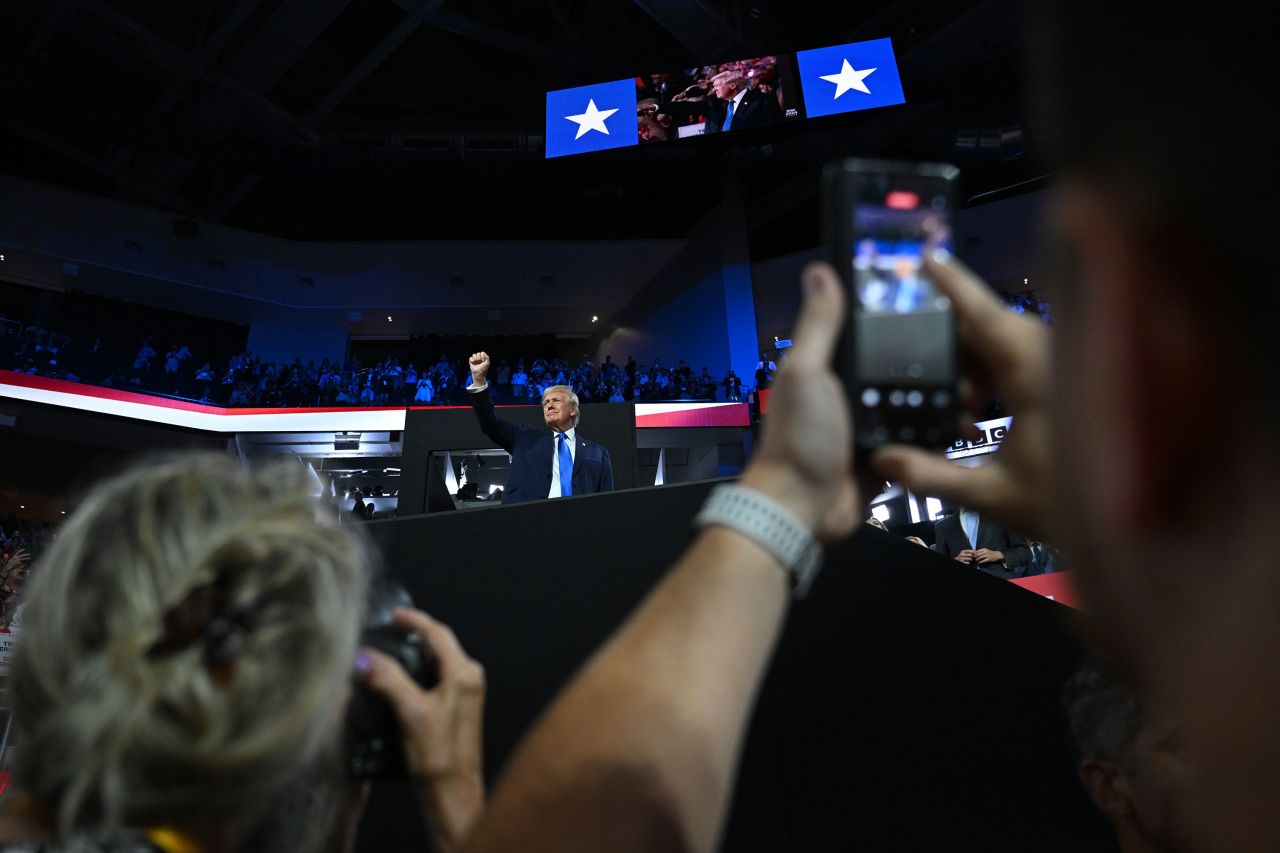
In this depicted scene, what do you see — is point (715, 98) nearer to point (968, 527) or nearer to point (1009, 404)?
point (968, 527)

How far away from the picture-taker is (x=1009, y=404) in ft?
1.78

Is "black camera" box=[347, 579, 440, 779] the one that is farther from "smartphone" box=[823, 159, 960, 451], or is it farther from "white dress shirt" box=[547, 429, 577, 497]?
"white dress shirt" box=[547, 429, 577, 497]

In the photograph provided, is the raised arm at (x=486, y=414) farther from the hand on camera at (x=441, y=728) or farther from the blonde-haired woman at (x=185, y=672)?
the blonde-haired woman at (x=185, y=672)

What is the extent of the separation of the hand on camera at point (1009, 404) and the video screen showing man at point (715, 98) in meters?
11.4

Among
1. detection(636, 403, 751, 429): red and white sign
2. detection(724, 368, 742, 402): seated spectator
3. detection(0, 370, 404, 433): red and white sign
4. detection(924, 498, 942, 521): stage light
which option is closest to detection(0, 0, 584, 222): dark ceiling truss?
detection(0, 370, 404, 433): red and white sign

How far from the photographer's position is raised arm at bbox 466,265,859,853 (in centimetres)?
41

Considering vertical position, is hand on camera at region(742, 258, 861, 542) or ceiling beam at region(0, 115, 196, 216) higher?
ceiling beam at region(0, 115, 196, 216)

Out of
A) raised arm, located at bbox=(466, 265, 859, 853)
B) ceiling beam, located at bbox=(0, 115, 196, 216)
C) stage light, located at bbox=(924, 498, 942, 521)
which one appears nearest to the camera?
raised arm, located at bbox=(466, 265, 859, 853)

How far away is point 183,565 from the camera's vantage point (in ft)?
1.70

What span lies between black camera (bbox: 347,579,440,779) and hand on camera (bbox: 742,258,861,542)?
40cm

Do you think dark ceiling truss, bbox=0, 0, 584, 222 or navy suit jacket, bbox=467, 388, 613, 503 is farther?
dark ceiling truss, bbox=0, 0, 584, 222

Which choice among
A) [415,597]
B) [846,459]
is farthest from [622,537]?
[846,459]

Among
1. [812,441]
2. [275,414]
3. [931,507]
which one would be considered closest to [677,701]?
[812,441]

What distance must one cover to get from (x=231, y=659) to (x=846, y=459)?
451 mm
